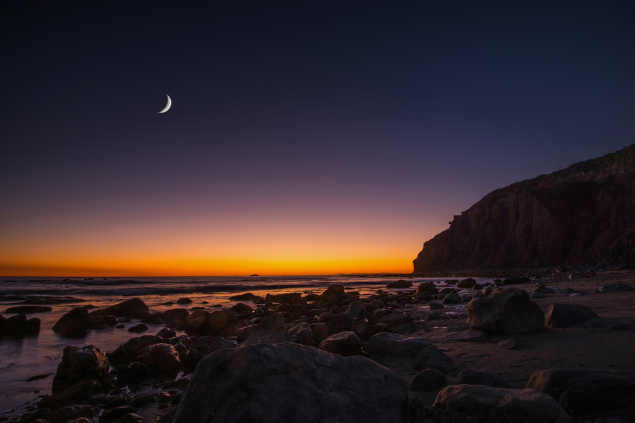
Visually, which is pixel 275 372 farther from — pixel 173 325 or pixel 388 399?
pixel 173 325

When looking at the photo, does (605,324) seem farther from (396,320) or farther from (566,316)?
(396,320)

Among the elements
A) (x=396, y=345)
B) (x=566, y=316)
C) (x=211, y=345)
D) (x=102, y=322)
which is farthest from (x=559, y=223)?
(x=102, y=322)

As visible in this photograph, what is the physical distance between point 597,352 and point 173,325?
11858 mm

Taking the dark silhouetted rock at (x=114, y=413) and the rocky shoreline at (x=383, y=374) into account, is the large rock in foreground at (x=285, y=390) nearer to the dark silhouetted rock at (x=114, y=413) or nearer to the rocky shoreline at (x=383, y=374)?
the rocky shoreline at (x=383, y=374)

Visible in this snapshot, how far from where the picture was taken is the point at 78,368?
18.4ft

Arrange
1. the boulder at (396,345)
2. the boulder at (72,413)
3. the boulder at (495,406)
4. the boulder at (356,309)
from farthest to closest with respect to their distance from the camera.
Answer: the boulder at (356,309) < the boulder at (396,345) < the boulder at (72,413) < the boulder at (495,406)

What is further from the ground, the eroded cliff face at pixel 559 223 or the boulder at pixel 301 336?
the eroded cliff face at pixel 559 223

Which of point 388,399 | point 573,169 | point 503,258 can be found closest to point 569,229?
point 503,258

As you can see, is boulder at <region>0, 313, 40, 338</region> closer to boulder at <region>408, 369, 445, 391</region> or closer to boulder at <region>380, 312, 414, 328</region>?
boulder at <region>380, 312, 414, 328</region>

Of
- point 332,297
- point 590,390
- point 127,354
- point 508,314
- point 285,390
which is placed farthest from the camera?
point 332,297

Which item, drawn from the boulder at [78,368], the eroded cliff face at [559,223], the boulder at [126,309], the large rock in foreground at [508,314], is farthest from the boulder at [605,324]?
the eroded cliff face at [559,223]

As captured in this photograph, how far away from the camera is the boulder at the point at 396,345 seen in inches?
235

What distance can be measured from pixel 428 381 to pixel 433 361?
42.0 inches

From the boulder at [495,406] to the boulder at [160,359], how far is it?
209 inches
